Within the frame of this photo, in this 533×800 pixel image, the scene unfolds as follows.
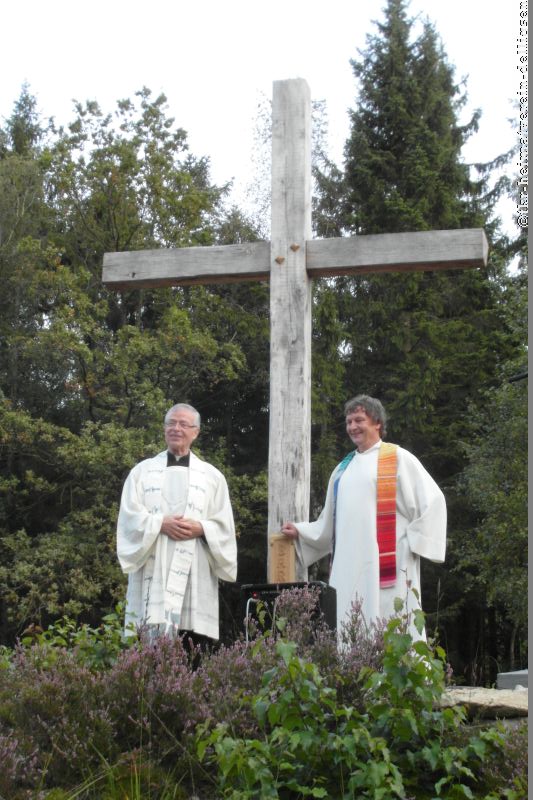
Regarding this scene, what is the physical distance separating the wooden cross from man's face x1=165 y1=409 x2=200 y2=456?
606 millimetres

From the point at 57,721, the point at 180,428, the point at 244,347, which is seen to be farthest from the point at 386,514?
the point at 244,347

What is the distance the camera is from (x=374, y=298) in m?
27.6

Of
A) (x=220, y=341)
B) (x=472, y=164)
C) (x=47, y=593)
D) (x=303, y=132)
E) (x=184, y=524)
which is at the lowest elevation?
(x=47, y=593)

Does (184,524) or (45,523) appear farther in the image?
(45,523)

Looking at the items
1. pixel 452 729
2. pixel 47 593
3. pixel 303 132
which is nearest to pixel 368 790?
pixel 452 729

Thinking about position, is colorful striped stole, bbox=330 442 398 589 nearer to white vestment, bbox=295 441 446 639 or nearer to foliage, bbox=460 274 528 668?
white vestment, bbox=295 441 446 639

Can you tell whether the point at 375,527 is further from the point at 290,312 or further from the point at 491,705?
the point at 491,705

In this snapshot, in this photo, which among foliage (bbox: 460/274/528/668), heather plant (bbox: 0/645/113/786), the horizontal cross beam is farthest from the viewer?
foliage (bbox: 460/274/528/668)

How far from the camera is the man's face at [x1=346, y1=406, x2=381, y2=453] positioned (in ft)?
21.0

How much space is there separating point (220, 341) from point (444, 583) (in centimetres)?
731

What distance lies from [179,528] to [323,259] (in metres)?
1.70

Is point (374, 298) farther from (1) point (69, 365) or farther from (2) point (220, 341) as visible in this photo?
(1) point (69, 365)

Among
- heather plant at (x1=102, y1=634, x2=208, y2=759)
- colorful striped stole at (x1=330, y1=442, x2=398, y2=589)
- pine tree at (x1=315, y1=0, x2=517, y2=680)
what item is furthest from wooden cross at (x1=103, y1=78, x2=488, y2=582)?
pine tree at (x1=315, y1=0, x2=517, y2=680)

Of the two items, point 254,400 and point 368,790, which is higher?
point 254,400
